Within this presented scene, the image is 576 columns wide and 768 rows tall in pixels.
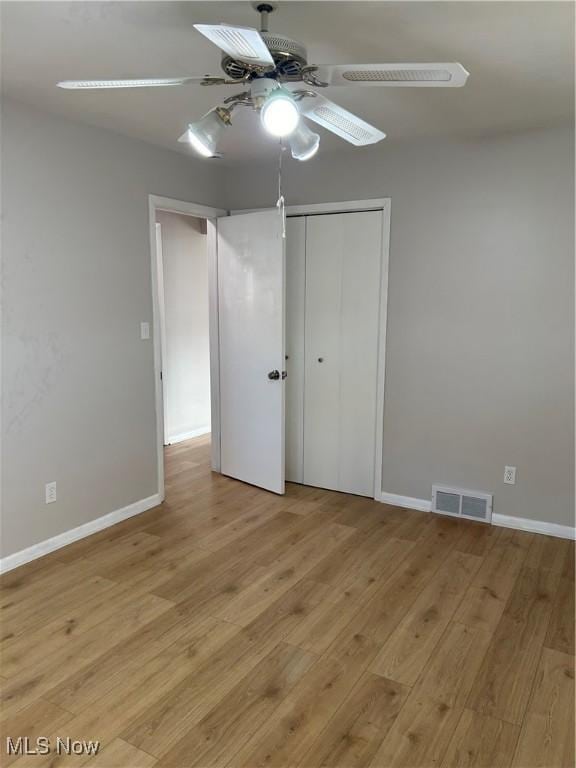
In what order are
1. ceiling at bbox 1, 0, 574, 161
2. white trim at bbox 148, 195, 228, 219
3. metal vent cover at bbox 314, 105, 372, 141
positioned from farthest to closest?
white trim at bbox 148, 195, 228, 219 < metal vent cover at bbox 314, 105, 372, 141 < ceiling at bbox 1, 0, 574, 161

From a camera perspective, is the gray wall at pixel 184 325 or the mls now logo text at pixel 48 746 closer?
the mls now logo text at pixel 48 746

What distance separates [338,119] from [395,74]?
1.43 feet

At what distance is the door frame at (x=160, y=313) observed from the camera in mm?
3663

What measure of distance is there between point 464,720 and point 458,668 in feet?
0.91

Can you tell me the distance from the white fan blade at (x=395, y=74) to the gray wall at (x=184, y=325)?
3.81 m

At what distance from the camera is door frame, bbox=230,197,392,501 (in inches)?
145

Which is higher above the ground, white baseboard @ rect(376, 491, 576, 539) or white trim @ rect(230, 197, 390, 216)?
white trim @ rect(230, 197, 390, 216)

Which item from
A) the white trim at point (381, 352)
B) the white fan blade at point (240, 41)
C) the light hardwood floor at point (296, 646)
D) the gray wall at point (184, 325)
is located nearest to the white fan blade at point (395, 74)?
the white fan blade at point (240, 41)

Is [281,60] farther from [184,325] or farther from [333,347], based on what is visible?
[184,325]

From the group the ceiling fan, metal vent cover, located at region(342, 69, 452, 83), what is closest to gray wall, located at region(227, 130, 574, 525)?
the ceiling fan

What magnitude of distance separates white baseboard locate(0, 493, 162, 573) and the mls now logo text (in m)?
1.25

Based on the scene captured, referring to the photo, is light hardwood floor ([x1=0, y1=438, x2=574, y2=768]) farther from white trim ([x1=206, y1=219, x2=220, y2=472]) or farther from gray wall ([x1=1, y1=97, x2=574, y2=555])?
white trim ([x1=206, y1=219, x2=220, y2=472])

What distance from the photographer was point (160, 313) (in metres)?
3.82

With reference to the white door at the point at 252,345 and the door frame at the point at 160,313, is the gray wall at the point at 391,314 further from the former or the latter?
the white door at the point at 252,345
